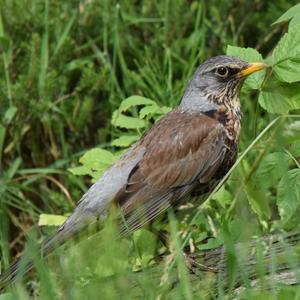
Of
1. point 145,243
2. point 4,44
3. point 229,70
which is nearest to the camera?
point 145,243

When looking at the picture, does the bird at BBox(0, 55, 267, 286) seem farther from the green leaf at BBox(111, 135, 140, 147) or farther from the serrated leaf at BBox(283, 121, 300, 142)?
the serrated leaf at BBox(283, 121, 300, 142)

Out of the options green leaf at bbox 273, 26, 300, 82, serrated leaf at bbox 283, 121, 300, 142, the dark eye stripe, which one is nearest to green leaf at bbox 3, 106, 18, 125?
the dark eye stripe

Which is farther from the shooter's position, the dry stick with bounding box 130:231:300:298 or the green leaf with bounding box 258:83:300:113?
the green leaf with bounding box 258:83:300:113

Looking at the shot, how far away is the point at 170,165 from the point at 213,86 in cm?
52

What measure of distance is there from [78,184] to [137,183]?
1124 millimetres

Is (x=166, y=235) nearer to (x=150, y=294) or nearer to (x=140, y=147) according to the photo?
(x=140, y=147)

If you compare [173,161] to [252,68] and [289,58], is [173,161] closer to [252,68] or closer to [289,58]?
[252,68]

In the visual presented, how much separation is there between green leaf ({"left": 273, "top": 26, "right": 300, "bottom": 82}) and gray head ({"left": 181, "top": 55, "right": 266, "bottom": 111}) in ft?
2.16

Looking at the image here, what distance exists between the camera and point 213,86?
5152mm

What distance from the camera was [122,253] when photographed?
3.50 meters

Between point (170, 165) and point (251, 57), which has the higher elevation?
point (251, 57)

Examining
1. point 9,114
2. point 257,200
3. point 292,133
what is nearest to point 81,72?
point 9,114

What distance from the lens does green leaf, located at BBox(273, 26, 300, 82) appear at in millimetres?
4348

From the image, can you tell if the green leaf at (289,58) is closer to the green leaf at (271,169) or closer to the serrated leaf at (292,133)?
the green leaf at (271,169)
